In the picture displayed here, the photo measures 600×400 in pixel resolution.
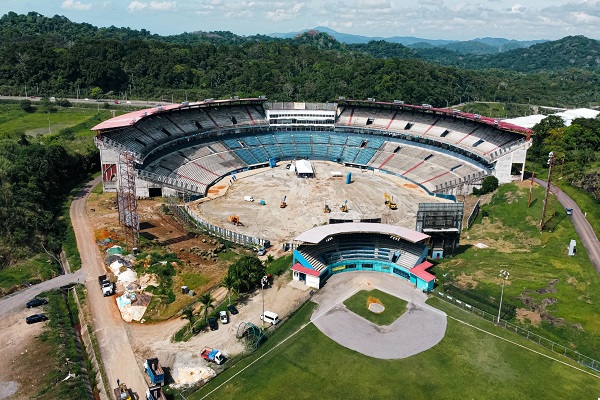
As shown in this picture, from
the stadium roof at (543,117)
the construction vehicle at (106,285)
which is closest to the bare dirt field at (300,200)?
the construction vehicle at (106,285)

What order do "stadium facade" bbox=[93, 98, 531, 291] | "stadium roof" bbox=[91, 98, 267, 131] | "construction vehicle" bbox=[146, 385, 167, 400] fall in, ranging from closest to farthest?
1. "construction vehicle" bbox=[146, 385, 167, 400]
2. "stadium facade" bbox=[93, 98, 531, 291]
3. "stadium roof" bbox=[91, 98, 267, 131]

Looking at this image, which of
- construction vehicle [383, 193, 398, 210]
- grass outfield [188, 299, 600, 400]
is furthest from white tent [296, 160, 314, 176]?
grass outfield [188, 299, 600, 400]

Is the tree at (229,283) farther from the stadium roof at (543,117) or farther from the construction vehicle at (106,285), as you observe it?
the stadium roof at (543,117)

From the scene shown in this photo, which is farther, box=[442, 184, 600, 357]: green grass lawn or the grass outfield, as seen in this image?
box=[442, 184, 600, 357]: green grass lawn

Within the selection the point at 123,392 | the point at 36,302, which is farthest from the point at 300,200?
the point at 123,392

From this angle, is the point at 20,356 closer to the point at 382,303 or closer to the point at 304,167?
the point at 382,303

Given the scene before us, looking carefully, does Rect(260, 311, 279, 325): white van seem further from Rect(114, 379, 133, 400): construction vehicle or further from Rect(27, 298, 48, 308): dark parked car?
Rect(27, 298, 48, 308): dark parked car
